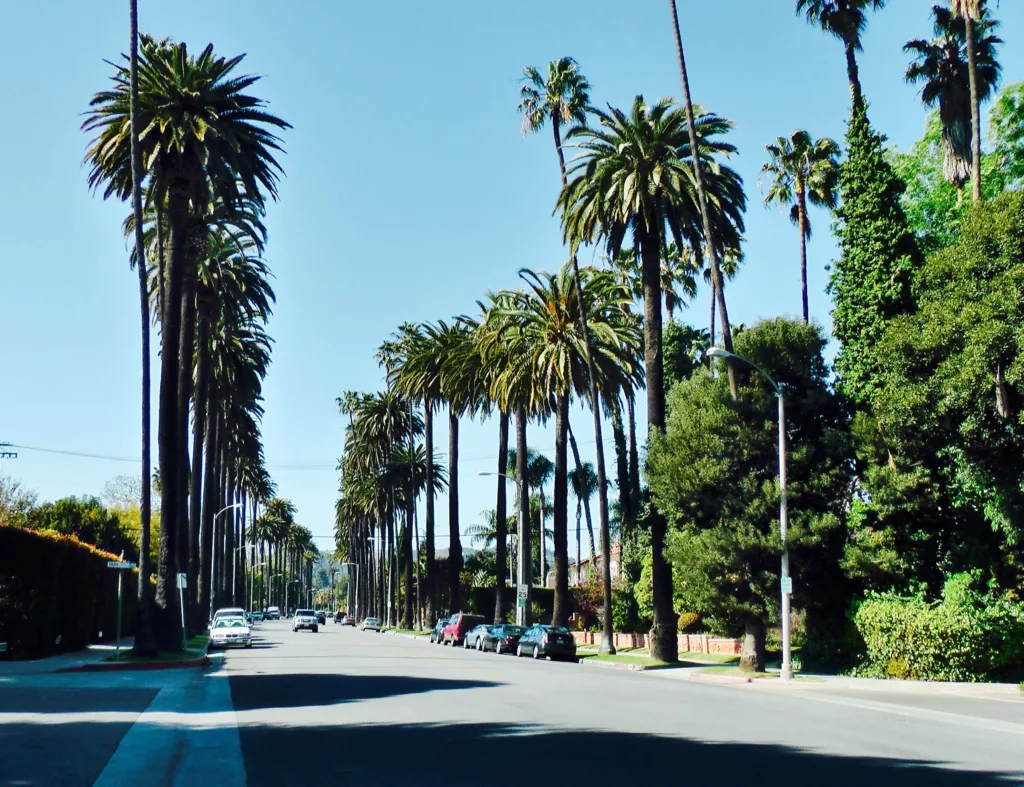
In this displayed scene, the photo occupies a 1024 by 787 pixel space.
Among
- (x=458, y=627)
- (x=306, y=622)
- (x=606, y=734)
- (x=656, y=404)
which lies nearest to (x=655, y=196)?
(x=656, y=404)

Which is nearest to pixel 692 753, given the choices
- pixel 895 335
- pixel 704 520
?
pixel 895 335

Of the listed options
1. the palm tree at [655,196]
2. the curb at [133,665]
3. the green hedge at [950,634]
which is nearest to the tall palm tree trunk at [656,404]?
the palm tree at [655,196]

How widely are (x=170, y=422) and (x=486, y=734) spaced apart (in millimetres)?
23117

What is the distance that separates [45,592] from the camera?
34.6 meters

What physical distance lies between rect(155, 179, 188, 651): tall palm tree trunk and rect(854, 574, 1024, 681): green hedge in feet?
70.7

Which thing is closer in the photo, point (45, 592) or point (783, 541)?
point (783, 541)

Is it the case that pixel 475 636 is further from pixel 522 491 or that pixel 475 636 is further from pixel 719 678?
pixel 719 678

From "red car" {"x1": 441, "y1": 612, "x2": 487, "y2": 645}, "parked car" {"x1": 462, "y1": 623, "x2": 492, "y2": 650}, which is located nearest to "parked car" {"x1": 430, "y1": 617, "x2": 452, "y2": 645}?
"red car" {"x1": 441, "y1": 612, "x2": 487, "y2": 645}

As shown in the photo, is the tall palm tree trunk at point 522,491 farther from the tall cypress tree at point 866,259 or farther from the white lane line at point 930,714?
the white lane line at point 930,714

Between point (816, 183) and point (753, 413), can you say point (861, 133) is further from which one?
point (816, 183)

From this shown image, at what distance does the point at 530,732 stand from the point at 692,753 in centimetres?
292

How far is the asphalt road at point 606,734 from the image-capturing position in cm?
1171

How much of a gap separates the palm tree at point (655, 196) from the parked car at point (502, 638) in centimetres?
1345

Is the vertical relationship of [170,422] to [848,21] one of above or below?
below
